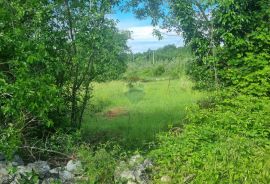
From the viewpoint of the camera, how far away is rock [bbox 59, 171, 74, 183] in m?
7.11

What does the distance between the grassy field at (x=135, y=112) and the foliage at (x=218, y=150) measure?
0.86 meters

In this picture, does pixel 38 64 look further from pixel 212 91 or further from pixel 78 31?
pixel 212 91

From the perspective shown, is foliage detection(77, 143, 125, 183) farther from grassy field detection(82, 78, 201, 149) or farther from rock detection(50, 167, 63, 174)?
grassy field detection(82, 78, 201, 149)

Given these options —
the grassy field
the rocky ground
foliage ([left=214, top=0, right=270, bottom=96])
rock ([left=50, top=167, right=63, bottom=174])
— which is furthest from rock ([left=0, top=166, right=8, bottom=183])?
foliage ([left=214, top=0, right=270, bottom=96])

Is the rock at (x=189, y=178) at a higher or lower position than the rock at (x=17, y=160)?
lower

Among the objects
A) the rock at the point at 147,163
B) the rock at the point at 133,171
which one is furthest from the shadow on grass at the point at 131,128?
the rock at the point at 133,171

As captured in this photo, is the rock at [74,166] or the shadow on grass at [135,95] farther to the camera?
the shadow on grass at [135,95]

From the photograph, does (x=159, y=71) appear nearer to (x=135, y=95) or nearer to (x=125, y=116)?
(x=135, y=95)

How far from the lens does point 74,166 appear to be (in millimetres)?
7309

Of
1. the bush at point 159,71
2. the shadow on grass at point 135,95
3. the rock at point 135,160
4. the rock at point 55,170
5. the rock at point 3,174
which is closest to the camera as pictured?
the rock at point 3,174

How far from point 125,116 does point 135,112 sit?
62cm

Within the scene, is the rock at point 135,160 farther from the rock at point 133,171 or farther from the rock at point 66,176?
the rock at point 66,176

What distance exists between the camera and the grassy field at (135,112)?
11289mm

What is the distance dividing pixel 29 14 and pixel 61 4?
1143 mm
